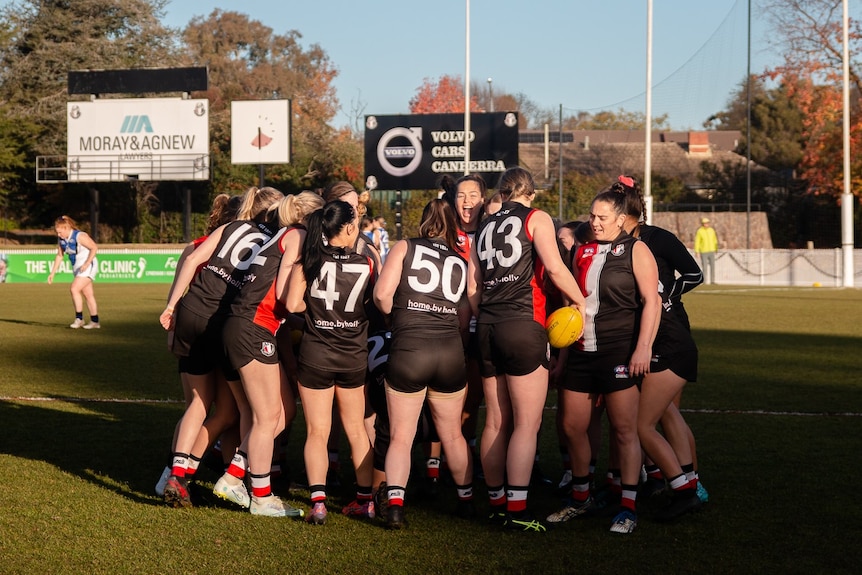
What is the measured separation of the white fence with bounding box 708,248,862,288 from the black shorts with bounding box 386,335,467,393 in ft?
96.2

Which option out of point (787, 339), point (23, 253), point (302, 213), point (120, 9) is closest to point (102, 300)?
point (23, 253)

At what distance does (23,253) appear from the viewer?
36938mm

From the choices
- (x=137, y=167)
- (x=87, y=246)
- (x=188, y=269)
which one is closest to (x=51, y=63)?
(x=137, y=167)

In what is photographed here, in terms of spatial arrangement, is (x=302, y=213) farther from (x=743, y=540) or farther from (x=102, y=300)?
(x=102, y=300)

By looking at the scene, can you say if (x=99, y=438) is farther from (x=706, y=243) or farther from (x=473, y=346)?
(x=706, y=243)

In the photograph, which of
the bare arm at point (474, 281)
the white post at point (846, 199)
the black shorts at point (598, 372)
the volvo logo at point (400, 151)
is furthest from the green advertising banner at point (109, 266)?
the black shorts at point (598, 372)

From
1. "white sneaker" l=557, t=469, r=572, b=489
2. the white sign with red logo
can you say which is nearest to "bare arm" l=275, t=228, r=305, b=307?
"white sneaker" l=557, t=469, r=572, b=489

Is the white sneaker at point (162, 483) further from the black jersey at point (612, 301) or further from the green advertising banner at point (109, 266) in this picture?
the green advertising banner at point (109, 266)

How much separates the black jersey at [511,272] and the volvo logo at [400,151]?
1154 inches

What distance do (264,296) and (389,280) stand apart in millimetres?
863

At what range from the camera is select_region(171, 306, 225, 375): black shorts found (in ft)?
21.0

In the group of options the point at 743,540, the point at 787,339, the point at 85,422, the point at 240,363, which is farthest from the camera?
the point at 787,339

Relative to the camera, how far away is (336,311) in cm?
584

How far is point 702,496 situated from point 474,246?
2067 mm
